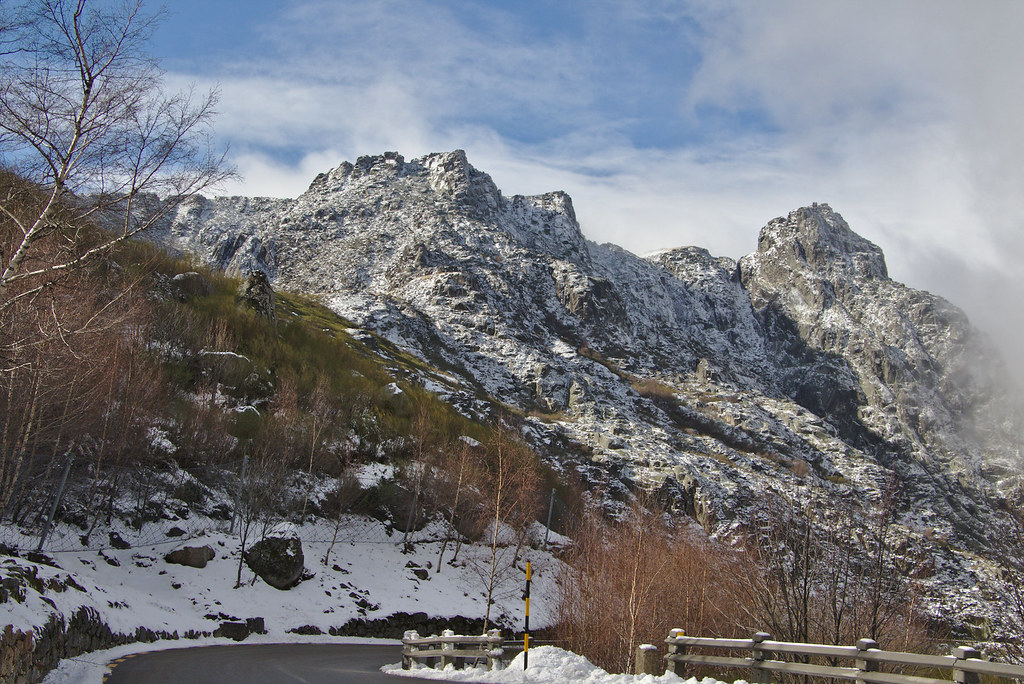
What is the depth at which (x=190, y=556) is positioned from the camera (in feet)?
95.1

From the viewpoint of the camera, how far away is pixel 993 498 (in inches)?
838

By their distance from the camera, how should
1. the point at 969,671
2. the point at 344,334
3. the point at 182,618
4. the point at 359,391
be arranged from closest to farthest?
1. the point at 969,671
2. the point at 182,618
3. the point at 359,391
4. the point at 344,334

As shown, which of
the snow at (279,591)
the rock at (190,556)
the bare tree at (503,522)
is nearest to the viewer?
the snow at (279,591)

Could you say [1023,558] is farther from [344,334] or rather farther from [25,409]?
[344,334]

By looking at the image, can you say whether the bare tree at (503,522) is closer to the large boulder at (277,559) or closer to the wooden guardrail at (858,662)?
the large boulder at (277,559)

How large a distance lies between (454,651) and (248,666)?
5.12 metres

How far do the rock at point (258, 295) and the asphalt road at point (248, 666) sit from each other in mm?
51684

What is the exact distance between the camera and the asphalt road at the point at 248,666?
13.3 metres

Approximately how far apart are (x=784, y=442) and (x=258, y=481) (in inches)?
6132

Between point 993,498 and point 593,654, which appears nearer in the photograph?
point 993,498

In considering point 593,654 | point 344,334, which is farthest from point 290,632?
point 344,334

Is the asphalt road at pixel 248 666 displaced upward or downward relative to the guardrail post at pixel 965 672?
downward

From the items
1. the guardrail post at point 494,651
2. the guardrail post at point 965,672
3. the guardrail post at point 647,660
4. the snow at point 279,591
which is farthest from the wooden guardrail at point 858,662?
the snow at point 279,591

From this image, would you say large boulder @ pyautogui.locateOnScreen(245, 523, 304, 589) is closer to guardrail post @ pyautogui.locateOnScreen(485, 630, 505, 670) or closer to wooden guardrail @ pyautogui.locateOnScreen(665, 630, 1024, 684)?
guardrail post @ pyautogui.locateOnScreen(485, 630, 505, 670)
